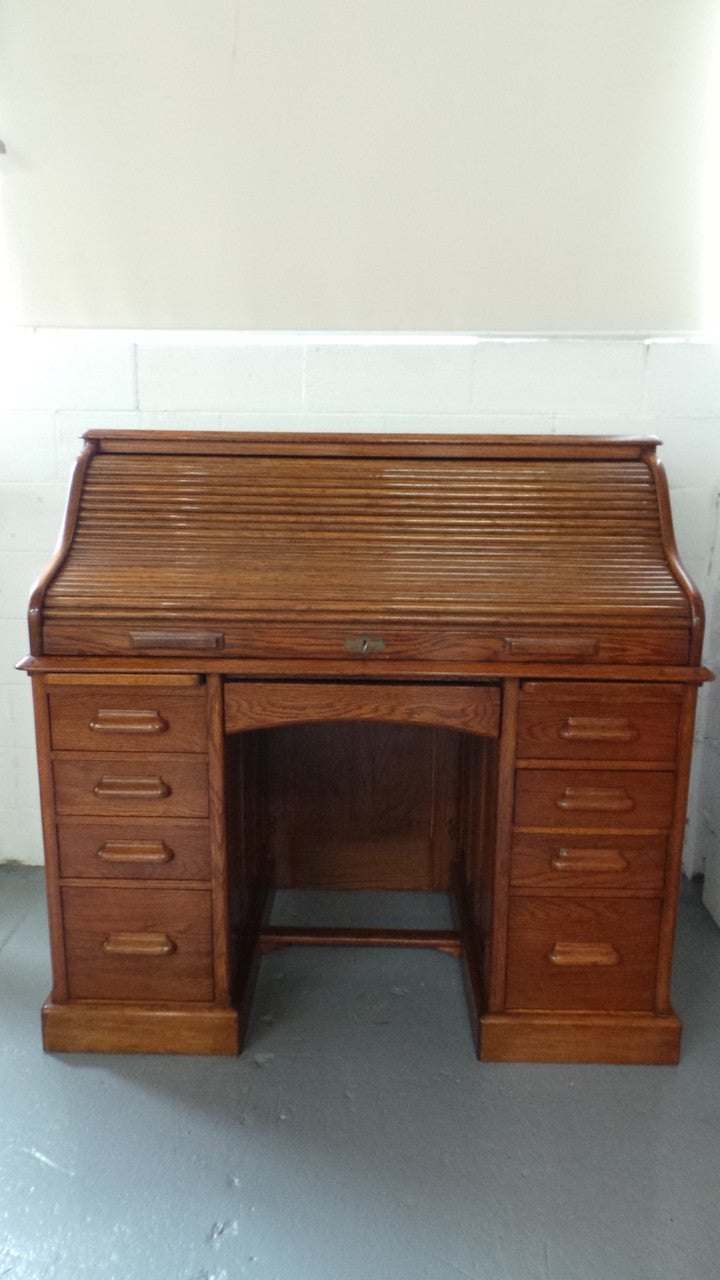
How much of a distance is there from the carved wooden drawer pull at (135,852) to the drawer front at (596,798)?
0.78m

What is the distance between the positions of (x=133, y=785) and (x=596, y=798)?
3.29 feet

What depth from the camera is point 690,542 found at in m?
2.59

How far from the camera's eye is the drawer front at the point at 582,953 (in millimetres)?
1938

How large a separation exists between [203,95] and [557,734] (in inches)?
74.8

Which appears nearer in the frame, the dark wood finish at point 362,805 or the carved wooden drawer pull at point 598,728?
the carved wooden drawer pull at point 598,728

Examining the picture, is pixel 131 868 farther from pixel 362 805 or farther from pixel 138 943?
pixel 362 805

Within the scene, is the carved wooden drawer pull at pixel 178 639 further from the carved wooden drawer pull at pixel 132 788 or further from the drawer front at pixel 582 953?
the drawer front at pixel 582 953

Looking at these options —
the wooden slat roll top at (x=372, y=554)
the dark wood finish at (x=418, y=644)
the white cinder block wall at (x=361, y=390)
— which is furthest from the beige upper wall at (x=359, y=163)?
the dark wood finish at (x=418, y=644)

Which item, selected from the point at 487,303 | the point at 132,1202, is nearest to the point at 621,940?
A: the point at 132,1202

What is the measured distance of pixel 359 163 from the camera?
2328 mm

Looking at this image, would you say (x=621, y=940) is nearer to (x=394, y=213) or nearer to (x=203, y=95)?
(x=394, y=213)

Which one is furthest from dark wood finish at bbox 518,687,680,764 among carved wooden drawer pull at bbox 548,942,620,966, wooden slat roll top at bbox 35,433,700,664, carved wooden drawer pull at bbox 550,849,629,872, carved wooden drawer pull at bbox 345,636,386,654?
carved wooden drawer pull at bbox 548,942,620,966

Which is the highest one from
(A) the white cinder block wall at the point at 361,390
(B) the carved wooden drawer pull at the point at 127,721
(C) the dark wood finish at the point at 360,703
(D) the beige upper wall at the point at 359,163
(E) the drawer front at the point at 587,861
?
(D) the beige upper wall at the point at 359,163

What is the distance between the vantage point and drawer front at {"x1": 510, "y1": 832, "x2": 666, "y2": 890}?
75.0 inches
